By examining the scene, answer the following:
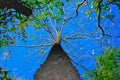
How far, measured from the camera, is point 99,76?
22.7 ft

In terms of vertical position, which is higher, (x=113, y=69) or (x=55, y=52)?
(x=55, y=52)

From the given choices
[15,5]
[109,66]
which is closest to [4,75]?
[15,5]

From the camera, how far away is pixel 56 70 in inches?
161

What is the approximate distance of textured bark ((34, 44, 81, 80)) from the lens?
4.02 metres

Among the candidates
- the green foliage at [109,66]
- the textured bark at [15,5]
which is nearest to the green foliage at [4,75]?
the textured bark at [15,5]

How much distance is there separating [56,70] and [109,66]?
283 centimetres

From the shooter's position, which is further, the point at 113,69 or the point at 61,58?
the point at 113,69

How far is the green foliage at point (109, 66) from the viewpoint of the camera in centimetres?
651

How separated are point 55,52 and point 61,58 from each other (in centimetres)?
23

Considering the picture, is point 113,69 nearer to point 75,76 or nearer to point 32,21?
point 32,21

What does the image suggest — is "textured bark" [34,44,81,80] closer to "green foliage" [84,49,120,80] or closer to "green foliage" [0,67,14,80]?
"green foliage" [0,67,14,80]

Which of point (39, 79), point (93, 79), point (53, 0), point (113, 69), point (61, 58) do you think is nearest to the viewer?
point (39, 79)

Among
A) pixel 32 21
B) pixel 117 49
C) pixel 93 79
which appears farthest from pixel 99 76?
pixel 32 21

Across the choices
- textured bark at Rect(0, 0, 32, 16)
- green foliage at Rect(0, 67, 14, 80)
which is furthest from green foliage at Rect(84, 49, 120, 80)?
textured bark at Rect(0, 0, 32, 16)
